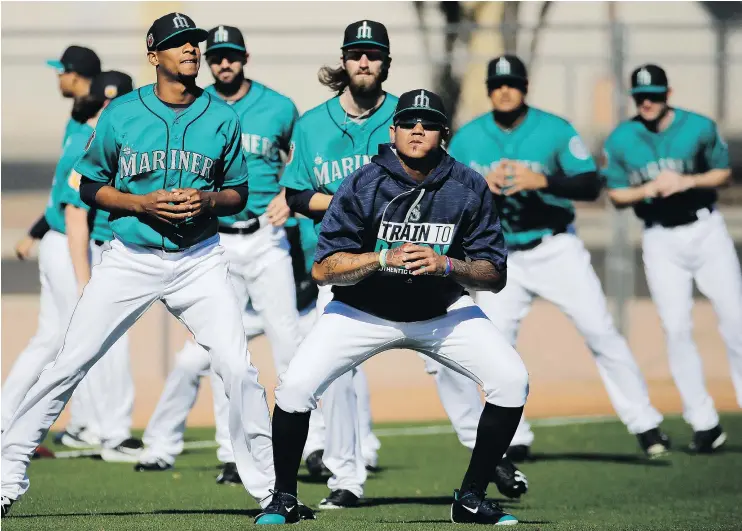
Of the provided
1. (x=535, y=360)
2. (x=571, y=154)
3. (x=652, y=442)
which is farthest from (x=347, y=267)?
(x=535, y=360)

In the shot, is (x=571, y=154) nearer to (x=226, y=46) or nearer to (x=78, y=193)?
(x=226, y=46)

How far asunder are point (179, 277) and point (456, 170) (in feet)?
4.55

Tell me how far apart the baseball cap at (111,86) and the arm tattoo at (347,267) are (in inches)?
128

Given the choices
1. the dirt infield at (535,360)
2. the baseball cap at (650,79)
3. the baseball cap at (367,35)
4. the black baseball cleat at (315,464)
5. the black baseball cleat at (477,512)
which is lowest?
the dirt infield at (535,360)

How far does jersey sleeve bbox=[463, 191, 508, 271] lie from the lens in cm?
695

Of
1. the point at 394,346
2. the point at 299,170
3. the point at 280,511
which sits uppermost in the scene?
the point at 299,170

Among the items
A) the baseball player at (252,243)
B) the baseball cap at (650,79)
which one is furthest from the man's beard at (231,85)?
the baseball cap at (650,79)

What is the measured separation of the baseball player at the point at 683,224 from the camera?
10453 mm

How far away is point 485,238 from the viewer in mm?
6957

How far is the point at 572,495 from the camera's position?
861 centimetres

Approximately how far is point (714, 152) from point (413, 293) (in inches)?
167

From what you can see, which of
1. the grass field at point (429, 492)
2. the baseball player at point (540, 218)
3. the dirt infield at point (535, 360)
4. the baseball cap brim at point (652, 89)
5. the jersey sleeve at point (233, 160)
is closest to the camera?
the grass field at point (429, 492)

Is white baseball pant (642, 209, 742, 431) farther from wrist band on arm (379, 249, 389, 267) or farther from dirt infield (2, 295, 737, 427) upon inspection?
wrist band on arm (379, 249, 389, 267)

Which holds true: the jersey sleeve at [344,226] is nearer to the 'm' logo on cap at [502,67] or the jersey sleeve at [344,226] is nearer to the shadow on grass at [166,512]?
the shadow on grass at [166,512]
